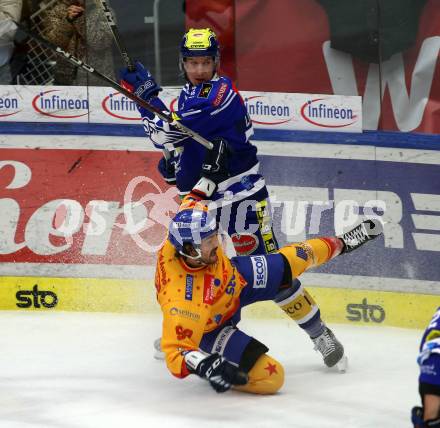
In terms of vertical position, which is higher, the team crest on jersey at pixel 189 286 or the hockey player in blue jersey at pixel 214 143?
the hockey player in blue jersey at pixel 214 143

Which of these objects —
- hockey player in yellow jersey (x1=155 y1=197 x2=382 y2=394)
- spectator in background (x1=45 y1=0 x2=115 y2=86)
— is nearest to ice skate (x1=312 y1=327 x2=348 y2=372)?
hockey player in yellow jersey (x1=155 y1=197 x2=382 y2=394)

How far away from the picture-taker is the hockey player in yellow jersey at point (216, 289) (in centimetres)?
464

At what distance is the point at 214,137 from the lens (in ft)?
18.1

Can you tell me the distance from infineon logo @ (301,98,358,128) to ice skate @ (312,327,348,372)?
1.65 metres

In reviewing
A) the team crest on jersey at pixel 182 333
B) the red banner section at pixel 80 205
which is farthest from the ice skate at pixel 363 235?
the red banner section at pixel 80 205

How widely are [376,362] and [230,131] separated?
1392mm

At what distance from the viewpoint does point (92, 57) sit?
273 inches

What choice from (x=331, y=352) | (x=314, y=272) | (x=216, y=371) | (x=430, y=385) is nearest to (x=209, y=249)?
(x=216, y=371)

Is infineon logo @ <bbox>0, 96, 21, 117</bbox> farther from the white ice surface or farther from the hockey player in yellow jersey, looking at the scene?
the hockey player in yellow jersey

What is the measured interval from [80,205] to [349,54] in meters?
1.92

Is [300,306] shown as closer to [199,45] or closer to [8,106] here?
[199,45]

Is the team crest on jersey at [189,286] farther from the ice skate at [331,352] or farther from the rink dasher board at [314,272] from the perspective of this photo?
the rink dasher board at [314,272]

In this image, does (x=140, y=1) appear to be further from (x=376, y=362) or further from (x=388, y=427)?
(x=388, y=427)

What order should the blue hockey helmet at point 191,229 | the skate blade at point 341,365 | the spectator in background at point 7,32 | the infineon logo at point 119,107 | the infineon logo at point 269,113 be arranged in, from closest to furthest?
the blue hockey helmet at point 191,229
the skate blade at point 341,365
the infineon logo at point 269,113
the infineon logo at point 119,107
the spectator in background at point 7,32
